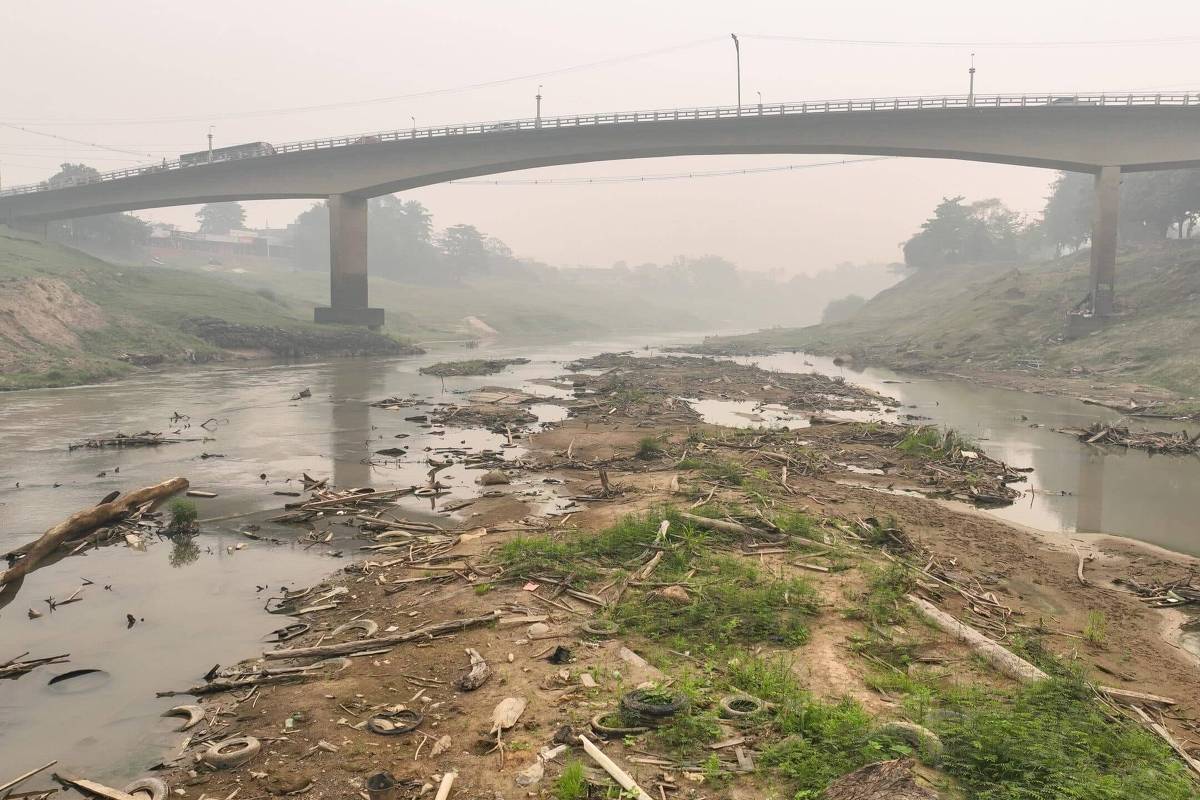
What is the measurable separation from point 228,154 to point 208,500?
65.0m

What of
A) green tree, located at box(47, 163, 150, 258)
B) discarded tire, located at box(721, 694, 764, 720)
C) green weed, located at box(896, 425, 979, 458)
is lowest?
discarded tire, located at box(721, 694, 764, 720)

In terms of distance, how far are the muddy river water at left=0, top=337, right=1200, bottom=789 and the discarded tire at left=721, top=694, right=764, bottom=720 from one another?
5.08m

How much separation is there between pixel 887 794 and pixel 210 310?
201 ft

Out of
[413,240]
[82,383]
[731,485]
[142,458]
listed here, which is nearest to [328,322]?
[82,383]

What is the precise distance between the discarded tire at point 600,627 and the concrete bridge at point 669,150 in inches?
1988

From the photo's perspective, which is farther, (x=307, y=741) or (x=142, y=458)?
(x=142, y=458)

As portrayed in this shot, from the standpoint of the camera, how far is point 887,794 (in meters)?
5.57

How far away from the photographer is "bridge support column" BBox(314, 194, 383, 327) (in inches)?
2601

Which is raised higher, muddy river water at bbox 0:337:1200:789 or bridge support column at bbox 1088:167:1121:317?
bridge support column at bbox 1088:167:1121:317

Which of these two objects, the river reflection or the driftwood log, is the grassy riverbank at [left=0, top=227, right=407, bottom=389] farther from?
the driftwood log

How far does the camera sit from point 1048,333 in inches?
2028

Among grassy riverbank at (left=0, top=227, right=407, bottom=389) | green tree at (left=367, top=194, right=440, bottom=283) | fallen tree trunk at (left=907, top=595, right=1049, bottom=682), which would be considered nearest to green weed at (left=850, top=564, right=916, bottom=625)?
fallen tree trunk at (left=907, top=595, right=1049, bottom=682)

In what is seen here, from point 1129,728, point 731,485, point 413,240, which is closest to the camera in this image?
point 1129,728

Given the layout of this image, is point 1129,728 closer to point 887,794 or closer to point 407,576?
point 887,794
